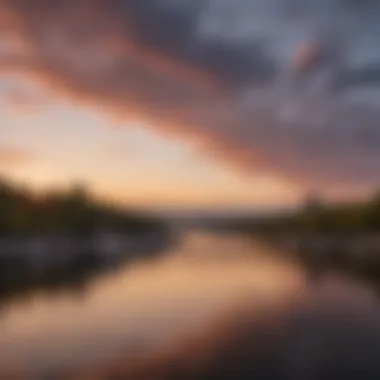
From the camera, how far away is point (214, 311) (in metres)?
9.34

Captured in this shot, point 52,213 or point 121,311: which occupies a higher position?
point 52,213

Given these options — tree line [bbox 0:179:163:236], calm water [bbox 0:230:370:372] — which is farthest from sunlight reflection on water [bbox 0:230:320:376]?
tree line [bbox 0:179:163:236]

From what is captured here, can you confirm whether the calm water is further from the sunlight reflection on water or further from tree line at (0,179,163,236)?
tree line at (0,179,163,236)

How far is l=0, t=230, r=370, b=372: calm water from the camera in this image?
6.62 meters

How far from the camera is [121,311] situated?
9.26 m

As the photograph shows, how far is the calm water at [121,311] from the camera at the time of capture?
662 cm

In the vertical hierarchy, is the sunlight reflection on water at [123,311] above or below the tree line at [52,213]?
below

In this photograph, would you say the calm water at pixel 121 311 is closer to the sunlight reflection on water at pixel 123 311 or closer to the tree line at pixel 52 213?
the sunlight reflection on water at pixel 123 311

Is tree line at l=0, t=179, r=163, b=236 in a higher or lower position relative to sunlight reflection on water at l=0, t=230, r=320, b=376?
higher

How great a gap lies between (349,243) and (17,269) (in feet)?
64.4

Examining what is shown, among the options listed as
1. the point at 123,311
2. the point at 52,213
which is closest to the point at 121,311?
the point at 123,311

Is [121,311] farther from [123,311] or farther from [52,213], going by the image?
[52,213]

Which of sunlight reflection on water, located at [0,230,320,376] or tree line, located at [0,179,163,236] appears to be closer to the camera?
sunlight reflection on water, located at [0,230,320,376]

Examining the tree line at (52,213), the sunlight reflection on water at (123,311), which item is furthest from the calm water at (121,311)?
the tree line at (52,213)
